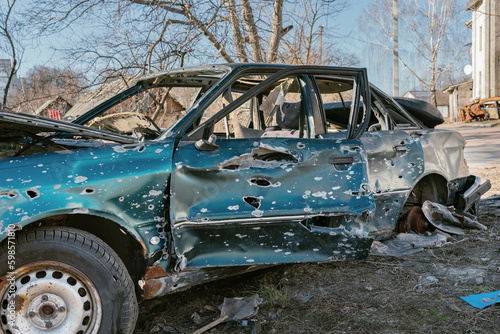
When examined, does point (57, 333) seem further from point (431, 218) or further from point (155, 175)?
point (431, 218)

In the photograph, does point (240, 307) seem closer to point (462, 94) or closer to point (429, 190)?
point (429, 190)

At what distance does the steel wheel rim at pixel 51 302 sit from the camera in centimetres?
233

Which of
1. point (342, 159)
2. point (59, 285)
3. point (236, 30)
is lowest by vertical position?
point (59, 285)

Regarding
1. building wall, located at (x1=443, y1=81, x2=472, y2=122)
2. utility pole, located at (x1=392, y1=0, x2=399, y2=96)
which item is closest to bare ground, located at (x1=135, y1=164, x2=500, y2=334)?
utility pole, located at (x1=392, y1=0, x2=399, y2=96)

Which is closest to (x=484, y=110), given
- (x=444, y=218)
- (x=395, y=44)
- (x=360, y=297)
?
(x=395, y=44)

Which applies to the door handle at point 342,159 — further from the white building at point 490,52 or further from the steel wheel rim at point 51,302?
the white building at point 490,52

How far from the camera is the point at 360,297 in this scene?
332 cm

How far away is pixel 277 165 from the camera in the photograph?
2.93 meters

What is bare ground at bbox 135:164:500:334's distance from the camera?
9.42 feet

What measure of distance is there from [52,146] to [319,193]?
1847 millimetres

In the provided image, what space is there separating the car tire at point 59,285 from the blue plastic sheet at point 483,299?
2331mm

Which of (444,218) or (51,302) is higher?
(51,302)

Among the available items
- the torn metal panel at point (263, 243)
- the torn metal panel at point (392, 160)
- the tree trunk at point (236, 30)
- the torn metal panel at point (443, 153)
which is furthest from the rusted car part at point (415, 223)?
the tree trunk at point (236, 30)

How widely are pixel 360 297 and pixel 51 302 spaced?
212cm
